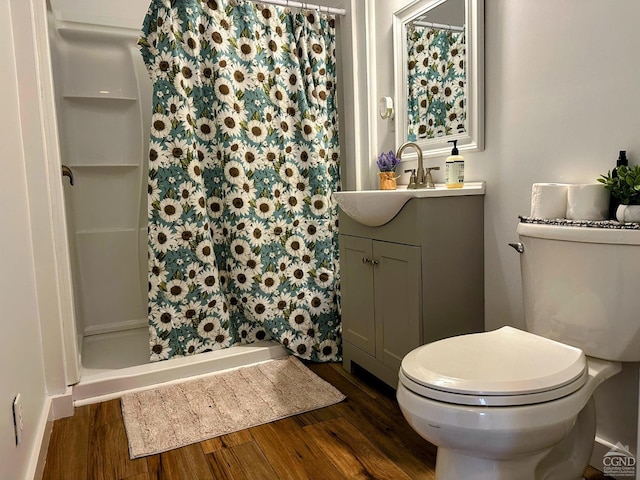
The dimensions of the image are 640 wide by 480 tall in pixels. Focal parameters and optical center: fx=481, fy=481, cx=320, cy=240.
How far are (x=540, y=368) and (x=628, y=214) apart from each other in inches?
18.7

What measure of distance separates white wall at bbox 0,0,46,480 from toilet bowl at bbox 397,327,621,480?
101 cm

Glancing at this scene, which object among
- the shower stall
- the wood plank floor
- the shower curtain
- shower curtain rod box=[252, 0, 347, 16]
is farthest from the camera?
the shower stall

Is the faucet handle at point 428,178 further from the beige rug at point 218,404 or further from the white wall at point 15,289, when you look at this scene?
the white wall at point 15,289

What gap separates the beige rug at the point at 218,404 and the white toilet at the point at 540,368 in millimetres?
845

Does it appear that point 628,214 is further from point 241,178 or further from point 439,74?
point 241,178

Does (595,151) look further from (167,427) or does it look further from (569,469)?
(167,427)

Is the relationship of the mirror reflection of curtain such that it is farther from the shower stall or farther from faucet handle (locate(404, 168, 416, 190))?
the shower stall

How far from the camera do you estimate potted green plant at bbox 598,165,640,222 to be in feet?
4.10

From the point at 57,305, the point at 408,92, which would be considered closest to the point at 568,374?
the point at 408,92

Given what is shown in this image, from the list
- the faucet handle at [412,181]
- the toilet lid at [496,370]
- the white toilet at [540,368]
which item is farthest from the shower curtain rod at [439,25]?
the toilet lid at [496,370]

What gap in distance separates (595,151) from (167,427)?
175cm

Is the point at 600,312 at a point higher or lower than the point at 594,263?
lower

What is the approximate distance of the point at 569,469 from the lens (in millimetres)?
1311

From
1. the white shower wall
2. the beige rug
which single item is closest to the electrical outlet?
the beige rug
